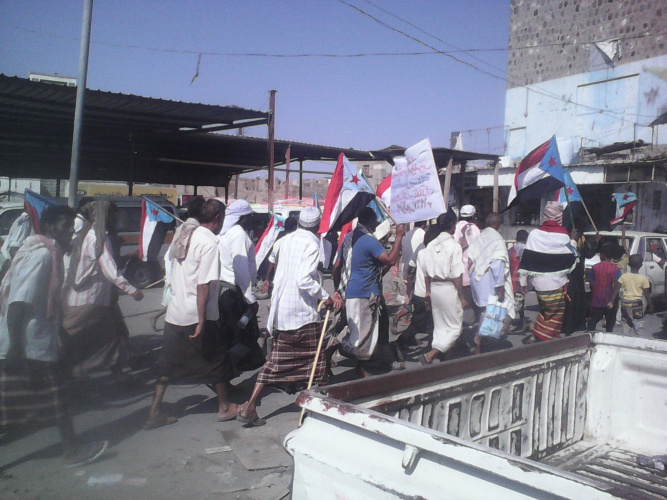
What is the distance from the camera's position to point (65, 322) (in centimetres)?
478

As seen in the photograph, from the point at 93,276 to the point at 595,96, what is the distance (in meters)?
25.3

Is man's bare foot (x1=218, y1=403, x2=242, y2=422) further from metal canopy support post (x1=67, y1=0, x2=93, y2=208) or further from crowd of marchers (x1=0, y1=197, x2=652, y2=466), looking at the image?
metal canopy support post (x1=67, y1=0, x2=93, y2=208)

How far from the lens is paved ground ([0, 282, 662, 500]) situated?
11.0 ft

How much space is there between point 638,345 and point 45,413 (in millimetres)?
3764

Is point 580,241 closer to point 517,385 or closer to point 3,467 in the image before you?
point 517,385

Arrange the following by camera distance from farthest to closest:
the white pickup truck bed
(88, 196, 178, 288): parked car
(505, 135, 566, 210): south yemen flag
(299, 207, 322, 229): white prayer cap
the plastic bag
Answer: (88, 196, 178, 288): parked car → (505, 135, 566, 210): south yemen flag → the plastic bag → (299, 207, 322, 229): white prayer cap → the white pickup truck bed

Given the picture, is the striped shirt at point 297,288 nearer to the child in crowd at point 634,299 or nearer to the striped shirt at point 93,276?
the striped shirt at point 93,276

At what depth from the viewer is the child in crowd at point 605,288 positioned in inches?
265

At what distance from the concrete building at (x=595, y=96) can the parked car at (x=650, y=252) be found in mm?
8718

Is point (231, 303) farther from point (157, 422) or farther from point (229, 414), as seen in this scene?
point (157, 422)

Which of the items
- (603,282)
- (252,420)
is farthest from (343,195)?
(603,282)

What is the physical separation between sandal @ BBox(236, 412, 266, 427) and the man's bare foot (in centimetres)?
9

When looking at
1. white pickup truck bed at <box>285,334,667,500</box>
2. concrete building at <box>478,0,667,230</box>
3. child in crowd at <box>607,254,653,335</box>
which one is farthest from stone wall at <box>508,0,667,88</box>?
white pickup truck bed at <box>285,334,667,500</box>

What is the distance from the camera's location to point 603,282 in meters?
6.77
